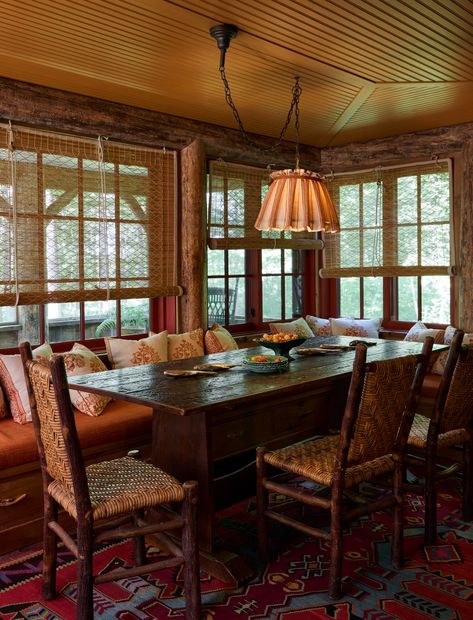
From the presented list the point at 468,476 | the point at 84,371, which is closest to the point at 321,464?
the point at 468,476

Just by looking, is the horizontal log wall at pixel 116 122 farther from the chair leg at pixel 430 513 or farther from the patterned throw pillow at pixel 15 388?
the chair leg at pixel 430 513

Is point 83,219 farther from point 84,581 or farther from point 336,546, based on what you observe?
point 336,546

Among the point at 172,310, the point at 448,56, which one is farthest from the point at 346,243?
the point at 448,56

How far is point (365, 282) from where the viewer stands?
5.98 metres

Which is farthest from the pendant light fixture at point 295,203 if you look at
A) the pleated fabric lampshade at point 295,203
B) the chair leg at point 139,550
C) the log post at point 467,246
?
the log post at point 467,246

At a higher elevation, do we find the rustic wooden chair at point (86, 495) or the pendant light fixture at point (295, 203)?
the pendant light fixture at point (295, 203)

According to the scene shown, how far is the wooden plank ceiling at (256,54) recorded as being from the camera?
293cm

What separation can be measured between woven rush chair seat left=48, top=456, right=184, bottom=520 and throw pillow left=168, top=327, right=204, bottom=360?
6.22ft

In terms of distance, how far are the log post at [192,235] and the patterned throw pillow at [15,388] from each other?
1.67m

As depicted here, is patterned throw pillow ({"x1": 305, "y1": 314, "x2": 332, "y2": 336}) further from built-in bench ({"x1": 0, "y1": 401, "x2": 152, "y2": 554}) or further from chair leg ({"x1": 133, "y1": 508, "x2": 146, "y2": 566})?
chair leg ({"x1": 133, "y1": 508, "x2": 146, "y2": 566})

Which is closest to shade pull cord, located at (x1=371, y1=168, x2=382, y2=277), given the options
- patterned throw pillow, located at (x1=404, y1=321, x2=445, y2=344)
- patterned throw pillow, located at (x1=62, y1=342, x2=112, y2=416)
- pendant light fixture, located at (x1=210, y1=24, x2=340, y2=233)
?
patterned throw pillow, located at (x1=404, y1=321, x2=445, y2=344)

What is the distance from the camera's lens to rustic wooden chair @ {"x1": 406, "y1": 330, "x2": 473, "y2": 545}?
2.91m

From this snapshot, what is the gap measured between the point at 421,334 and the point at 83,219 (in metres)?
2.87

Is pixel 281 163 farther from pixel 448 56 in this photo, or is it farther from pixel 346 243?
pixel 448 56
